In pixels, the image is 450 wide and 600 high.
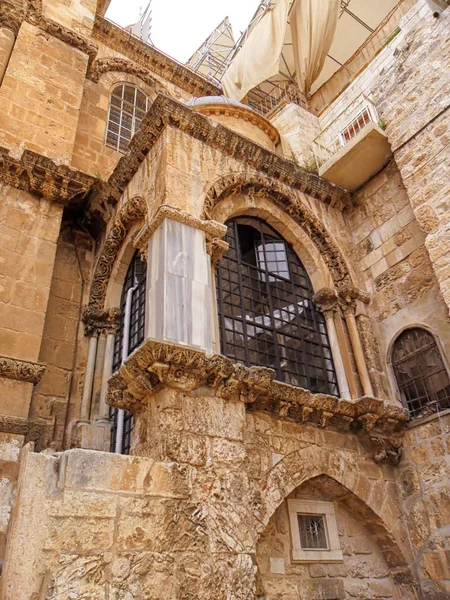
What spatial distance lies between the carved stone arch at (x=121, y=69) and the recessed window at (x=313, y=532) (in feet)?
31.4

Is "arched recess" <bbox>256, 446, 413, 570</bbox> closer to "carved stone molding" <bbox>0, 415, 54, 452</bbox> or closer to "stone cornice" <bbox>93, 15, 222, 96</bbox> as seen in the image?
"carved stone molding" <bbox>0, 415, 54, 452</bbox>

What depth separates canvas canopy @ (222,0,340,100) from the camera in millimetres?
14109

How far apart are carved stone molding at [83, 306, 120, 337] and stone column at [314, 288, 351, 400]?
3.16 metres

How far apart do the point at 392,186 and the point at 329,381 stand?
3512 millimetres

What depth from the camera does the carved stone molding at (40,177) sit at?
7.24 m

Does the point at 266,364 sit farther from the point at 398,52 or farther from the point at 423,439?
the point at 398,52

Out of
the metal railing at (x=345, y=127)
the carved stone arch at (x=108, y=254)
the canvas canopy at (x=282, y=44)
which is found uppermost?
the canvas canopy at (x=282, y=44)

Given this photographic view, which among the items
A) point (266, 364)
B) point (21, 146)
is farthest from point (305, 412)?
point (21, 146)

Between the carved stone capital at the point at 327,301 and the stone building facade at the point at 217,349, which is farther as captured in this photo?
the carved stone capital at the point at 327,301

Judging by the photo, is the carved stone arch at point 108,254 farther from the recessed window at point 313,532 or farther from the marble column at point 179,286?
the recessed window at point 313,532

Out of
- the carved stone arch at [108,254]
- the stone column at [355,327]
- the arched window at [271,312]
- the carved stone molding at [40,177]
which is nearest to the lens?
the arched window at [271,312]

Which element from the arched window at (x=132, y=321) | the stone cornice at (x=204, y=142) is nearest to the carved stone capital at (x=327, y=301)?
the stone cornice at (x=204, y=142)

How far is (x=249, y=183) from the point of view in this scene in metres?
7.43

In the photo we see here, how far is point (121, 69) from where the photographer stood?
11984 millimetres
